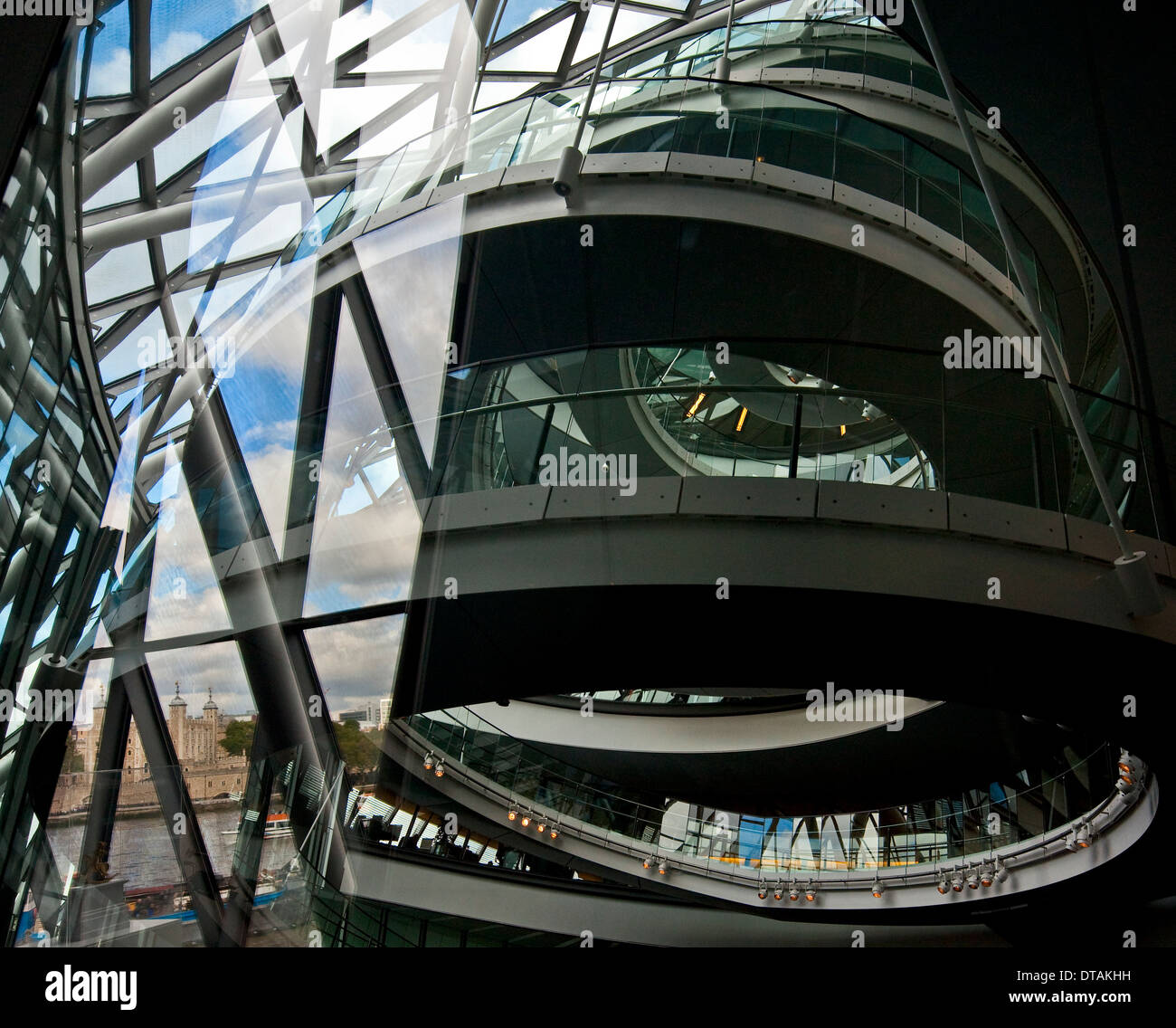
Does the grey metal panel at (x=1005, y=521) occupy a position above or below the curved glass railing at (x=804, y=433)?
below

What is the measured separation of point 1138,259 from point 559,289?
498 centimetres

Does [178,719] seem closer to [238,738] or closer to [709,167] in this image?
[238,738]

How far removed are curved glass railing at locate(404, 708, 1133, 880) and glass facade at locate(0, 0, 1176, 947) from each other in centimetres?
7

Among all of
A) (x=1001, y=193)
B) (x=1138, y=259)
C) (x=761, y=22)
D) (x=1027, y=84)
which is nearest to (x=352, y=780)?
(x=1027, y=84)

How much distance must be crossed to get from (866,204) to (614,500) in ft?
14.3

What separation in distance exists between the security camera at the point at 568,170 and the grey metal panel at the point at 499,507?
11.0 ft

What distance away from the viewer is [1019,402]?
511cm

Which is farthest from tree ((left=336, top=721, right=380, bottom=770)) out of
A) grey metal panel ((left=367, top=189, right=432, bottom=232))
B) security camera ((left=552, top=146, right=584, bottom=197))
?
security camera ((left=552, top=146, right=584, bottom=197))

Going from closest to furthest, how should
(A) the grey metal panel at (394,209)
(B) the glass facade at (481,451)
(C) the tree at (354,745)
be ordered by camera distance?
(B) the glass facade at (481,451) → (C) the tree at (354,745) → (A) the grey metal panel at (394,209)

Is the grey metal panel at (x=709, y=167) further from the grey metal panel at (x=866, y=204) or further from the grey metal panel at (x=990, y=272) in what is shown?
the grey metal panel at (x=990, y=272)

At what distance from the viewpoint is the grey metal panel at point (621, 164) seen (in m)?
7.01

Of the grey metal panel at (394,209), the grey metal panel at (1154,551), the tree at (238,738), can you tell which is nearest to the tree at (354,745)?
the tree at (238,738)

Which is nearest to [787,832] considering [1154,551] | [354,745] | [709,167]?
[1154,551]

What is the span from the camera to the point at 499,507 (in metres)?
4.54
